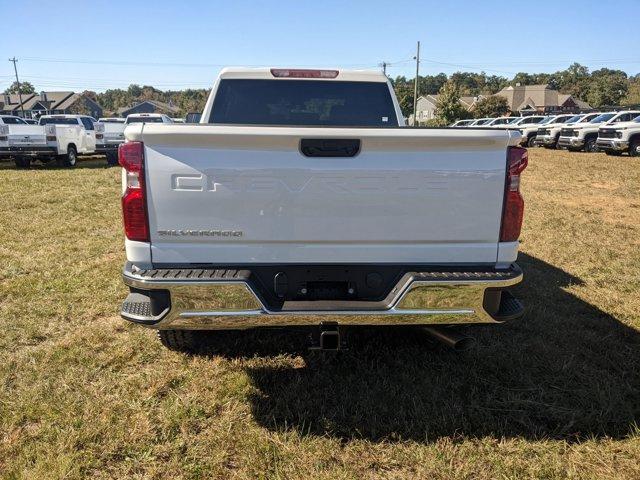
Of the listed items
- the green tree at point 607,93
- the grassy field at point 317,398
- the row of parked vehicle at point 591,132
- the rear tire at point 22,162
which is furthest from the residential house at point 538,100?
the grassy field at point 317,398

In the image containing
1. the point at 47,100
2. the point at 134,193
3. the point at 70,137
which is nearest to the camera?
the point at 134,193

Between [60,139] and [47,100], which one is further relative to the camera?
[47,100]

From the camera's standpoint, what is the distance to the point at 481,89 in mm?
128875

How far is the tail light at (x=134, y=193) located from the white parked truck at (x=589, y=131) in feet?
73.9

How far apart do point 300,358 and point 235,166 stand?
5.49 feet

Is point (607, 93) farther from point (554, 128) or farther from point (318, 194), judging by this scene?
point (318, 194)

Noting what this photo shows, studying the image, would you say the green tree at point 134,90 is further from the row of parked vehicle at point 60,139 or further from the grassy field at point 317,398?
the grassy field at point 317,398

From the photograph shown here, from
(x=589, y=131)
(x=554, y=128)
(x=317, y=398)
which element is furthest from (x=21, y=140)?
(x=554, y=128)

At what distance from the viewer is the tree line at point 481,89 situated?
79.2 meters

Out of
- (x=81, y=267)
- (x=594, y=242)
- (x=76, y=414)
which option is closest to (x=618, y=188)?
(x=594, y=242)

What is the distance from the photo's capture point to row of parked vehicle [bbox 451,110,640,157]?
18.9 meters

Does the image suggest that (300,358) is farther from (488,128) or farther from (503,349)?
(488,128)

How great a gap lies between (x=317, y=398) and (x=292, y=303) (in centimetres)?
78

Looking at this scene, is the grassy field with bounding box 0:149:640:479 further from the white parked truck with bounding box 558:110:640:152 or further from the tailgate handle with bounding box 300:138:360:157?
the white parked truck with bounding box 558:110:640:152
